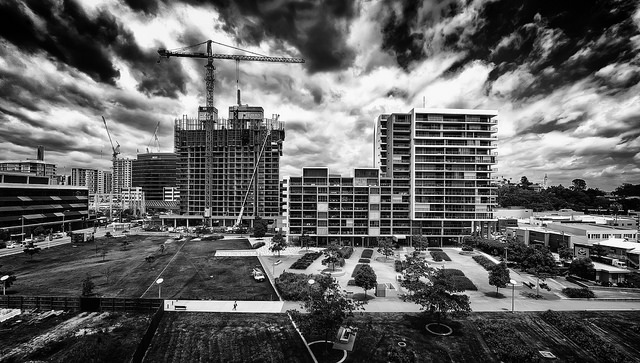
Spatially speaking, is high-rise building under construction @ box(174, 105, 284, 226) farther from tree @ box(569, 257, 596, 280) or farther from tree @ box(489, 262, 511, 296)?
tree @ box(569, 257, 596, 280)

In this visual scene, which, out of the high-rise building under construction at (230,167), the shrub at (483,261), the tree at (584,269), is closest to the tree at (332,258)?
the shrub at (483,261)

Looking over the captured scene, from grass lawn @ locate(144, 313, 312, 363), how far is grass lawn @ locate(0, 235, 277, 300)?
8.79m

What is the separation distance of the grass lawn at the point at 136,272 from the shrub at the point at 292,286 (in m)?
2.04

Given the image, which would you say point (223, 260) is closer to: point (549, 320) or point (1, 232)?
point (549, 320)

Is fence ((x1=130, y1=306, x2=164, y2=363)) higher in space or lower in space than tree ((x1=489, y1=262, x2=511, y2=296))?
lower

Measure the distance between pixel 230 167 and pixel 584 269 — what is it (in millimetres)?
147537

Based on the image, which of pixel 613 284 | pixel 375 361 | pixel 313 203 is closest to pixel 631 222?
pixel 613 284

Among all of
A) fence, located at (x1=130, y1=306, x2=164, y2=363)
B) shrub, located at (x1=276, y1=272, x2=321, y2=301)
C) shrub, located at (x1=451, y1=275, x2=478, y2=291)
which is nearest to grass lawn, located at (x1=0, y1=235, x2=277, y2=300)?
shrub, located at (x1=276, y1=272, x2=321, y2=301)

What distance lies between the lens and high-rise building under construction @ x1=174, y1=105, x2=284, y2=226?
161375mm

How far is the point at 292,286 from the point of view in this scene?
52094 mm

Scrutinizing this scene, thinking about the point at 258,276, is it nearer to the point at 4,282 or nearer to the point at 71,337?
the point at 71,337

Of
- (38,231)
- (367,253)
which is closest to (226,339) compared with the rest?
(367,253)

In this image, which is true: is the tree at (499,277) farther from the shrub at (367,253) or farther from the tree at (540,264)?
the shrub at (367,253)

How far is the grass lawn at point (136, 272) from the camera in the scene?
54.0 m
